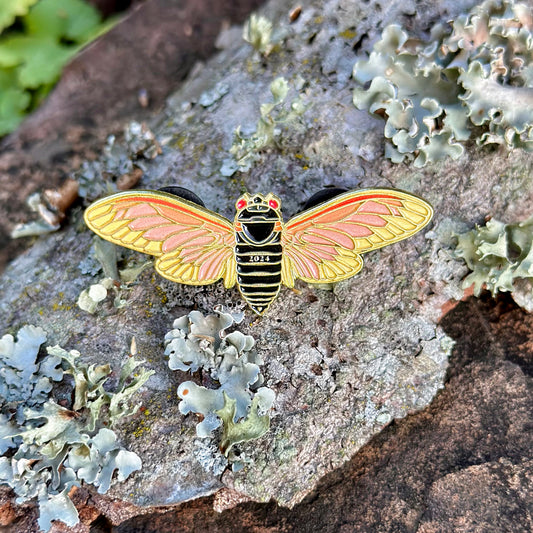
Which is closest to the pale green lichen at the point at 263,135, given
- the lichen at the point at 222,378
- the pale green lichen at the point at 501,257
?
the lichen at the point at 222,378

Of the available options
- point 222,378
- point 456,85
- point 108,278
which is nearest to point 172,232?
point 108,278

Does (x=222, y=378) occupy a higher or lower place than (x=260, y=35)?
lower

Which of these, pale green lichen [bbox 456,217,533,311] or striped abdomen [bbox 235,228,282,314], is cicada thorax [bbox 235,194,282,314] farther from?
pale green lichen [bbox 456,217,533,311]

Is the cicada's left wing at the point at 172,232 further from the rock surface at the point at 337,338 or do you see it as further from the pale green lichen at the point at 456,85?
the pale green lichen at the point at 456,85

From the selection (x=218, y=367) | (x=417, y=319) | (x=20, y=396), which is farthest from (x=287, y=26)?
(x=20, y=396)

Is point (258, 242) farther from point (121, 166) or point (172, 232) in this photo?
point (121, 166)

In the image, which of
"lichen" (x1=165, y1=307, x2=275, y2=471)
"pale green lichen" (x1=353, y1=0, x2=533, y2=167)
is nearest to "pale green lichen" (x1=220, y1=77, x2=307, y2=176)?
"pale green lichen" (x1=353, y1=0, x2=533, y2=167)

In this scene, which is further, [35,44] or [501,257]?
[35,44]
